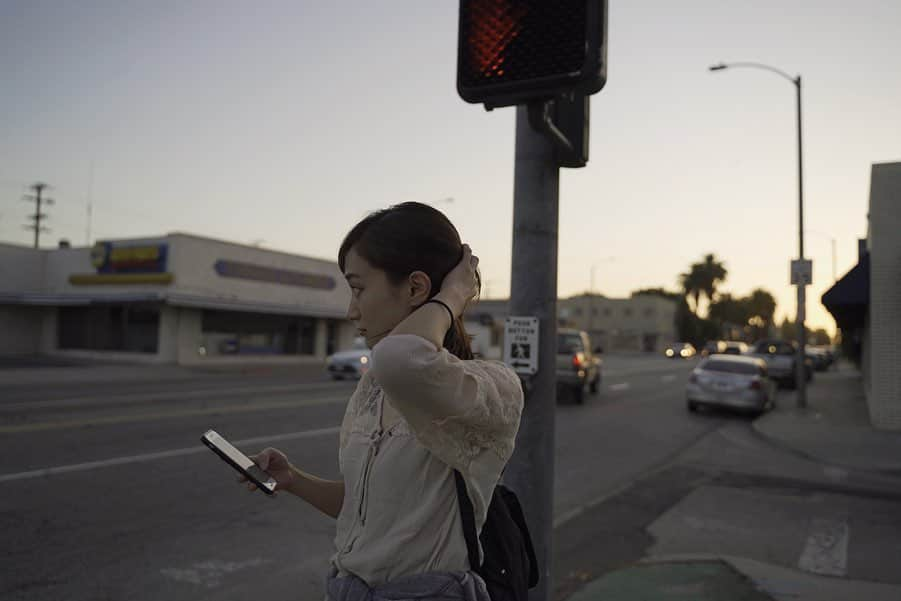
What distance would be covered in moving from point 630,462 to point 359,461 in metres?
9.13

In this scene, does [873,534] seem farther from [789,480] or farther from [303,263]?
[303,263]

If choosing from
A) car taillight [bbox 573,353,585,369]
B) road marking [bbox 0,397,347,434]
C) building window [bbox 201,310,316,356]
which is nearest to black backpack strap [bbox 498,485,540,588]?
road marking [bbox 0,397,347,434]

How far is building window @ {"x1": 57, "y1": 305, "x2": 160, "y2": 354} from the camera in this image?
30.1 metres

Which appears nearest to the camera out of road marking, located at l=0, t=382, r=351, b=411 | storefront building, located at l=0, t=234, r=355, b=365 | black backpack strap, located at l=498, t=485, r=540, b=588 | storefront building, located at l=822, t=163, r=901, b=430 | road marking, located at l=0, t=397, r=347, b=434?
black backpack strap, located at l=498, t=485, r=540, b=588

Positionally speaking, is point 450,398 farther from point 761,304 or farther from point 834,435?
point 761,304

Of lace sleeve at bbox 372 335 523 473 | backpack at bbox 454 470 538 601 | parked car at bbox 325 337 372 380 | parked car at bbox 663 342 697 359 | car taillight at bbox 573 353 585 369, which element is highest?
lace sleeve at bbox 372 335 523 473

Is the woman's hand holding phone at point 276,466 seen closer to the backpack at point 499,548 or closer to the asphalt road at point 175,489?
the backpack at point 499,548

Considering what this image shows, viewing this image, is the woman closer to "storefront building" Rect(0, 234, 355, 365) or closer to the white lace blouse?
the white lace blouse

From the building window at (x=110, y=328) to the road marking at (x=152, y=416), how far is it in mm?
17889

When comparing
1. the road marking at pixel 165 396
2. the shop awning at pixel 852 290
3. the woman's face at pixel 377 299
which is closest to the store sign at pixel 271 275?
the road marking at pixel 165 396

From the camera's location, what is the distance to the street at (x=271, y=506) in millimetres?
4922

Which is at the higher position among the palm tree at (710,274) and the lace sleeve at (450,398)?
the palm tree at (710,274)

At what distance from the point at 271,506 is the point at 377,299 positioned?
18.6 feet

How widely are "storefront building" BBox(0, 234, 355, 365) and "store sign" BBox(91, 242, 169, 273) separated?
1.8 inches
